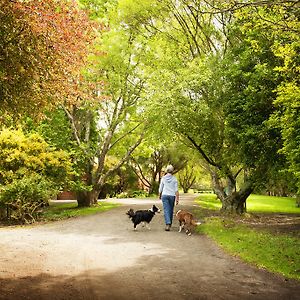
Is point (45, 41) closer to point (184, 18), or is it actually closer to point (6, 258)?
point (6, 258)

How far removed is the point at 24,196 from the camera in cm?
1644

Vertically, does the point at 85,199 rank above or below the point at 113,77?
below

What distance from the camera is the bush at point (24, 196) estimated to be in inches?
639

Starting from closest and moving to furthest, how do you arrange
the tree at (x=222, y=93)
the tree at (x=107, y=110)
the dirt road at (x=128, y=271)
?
the dirt road at (x=128, y=271) < the tree at (x=222, y=93) < the tree at (x=107, y=110)

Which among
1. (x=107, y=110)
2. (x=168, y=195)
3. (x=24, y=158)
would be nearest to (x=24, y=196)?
(x=24, y=158)

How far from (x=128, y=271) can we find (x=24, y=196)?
10445 mm

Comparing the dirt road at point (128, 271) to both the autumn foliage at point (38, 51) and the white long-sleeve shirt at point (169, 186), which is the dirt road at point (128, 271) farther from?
the autumn foliage at point (38, 51)

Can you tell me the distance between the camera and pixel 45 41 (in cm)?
735

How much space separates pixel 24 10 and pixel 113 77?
18.1 metres

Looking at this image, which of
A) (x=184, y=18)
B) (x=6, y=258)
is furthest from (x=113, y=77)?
(x=6, y=258)

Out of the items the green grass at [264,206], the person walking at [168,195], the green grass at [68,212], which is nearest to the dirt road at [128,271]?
the person walking at [168,195]

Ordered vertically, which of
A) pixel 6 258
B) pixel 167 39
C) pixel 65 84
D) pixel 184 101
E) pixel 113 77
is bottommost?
pixel 6 258

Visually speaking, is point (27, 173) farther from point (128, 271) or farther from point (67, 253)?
point (128, 271)

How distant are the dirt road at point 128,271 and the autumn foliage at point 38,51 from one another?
11.9 feet
